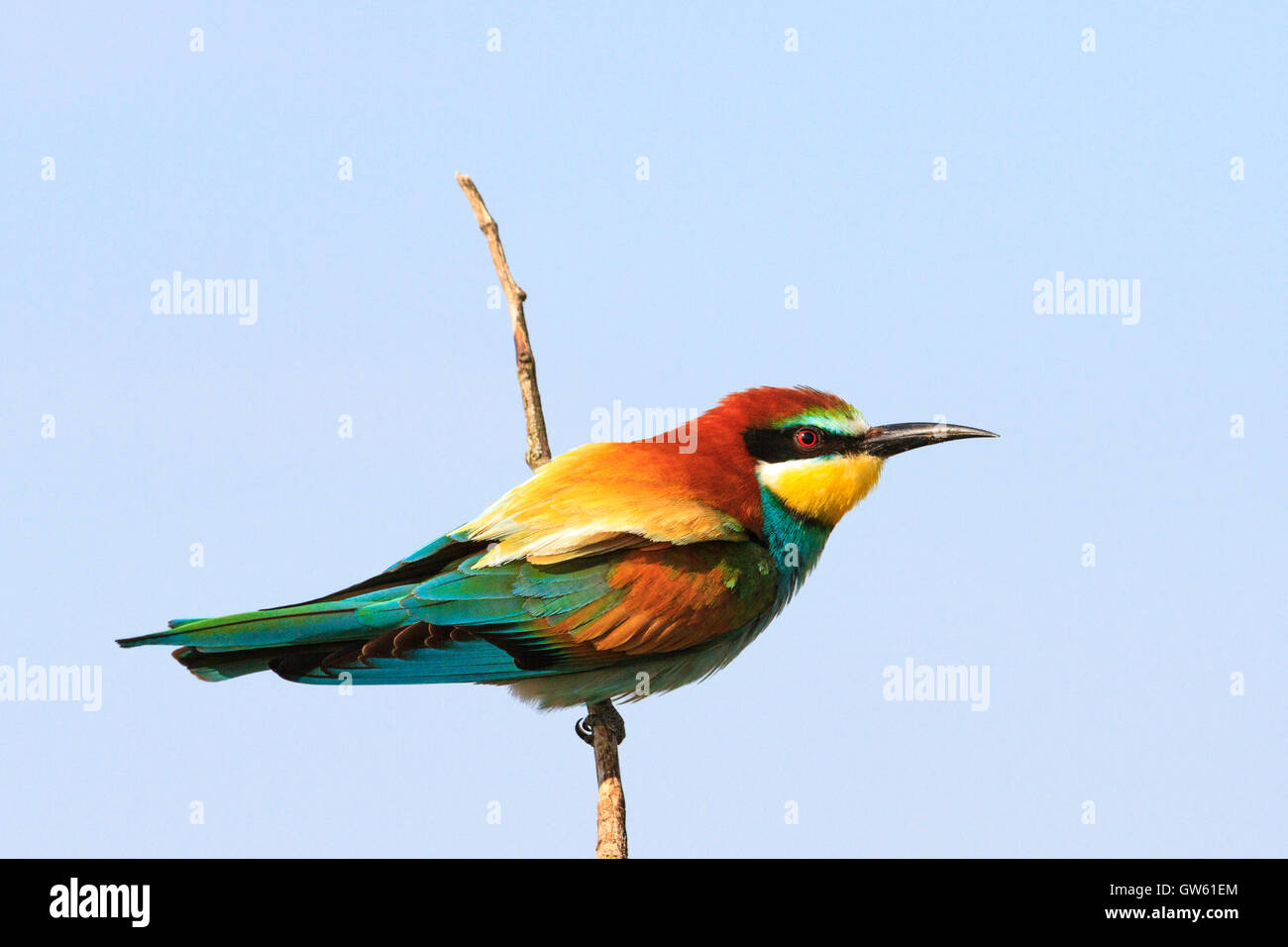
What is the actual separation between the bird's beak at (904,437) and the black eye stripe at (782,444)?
0.54 ft

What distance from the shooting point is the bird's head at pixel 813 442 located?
482 centimetres

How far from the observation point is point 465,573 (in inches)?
174

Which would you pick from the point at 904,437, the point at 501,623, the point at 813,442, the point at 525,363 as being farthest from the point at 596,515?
the point at 904,437

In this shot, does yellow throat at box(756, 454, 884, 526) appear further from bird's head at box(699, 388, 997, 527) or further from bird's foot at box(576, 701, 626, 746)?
bird's foot at box(576, 701, 626, 746)

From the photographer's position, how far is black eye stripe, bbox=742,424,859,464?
15.8 ft

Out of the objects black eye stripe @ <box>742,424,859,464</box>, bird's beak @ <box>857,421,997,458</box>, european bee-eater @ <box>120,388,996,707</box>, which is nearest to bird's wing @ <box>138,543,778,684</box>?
european bee-eater @ <box>120,388,996,707</box>

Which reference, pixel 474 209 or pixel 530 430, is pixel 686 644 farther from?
pixel 474 209

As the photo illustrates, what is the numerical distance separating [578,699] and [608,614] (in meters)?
0.43

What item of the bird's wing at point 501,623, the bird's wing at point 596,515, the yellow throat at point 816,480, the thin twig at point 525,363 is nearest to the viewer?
the bird's wing at point 501,623

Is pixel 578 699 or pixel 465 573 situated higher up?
pixel 465 573

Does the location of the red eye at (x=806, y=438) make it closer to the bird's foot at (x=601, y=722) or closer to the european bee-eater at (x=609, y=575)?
the european bee-eater at (x=609, y=575)

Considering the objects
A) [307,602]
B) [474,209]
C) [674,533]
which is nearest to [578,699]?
[674,533]

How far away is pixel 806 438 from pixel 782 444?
0.10 m

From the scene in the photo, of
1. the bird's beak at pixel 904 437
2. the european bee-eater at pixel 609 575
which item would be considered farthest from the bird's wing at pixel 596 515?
the bird's beak at pixel 904 437
